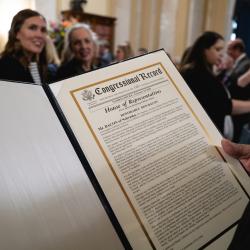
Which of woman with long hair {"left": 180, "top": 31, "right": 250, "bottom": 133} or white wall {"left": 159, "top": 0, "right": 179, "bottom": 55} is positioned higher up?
white wall {"left": 159, "top": 0, "right": 179, "bottom": 55}

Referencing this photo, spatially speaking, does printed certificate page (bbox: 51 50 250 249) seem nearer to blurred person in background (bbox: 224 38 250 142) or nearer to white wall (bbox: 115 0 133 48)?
blurred person in background (bbox: 224 38 250 142)

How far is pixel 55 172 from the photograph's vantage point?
25.6 inches

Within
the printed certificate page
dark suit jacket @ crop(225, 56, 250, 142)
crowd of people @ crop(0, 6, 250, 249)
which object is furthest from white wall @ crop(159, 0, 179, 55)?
the printed certificate page

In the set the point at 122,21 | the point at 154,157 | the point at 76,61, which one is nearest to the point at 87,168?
the point at 154,157

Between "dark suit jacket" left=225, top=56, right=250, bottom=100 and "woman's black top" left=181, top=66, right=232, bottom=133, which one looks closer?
"woman's black top" left=181, top=66, right=232, bottom=133

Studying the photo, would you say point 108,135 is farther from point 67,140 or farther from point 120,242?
point 120,242

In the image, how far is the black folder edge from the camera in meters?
0.66

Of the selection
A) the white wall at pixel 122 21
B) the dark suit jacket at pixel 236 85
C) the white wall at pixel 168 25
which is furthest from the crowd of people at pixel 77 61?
the white wall at pixel 122 21

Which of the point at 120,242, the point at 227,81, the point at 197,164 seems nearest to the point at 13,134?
the point at 120,242

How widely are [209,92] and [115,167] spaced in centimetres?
123

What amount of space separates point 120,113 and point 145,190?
0.19 metres

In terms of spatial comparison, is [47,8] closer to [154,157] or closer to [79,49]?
[79,49]

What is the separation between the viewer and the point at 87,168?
Answer: 0.69 m

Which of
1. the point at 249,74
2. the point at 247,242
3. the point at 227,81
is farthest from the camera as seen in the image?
the point at 227,81
